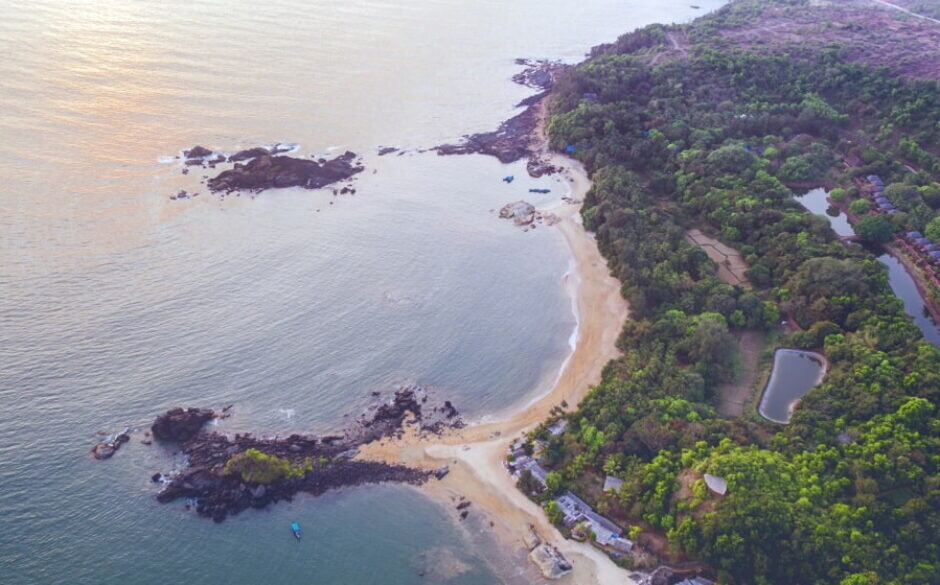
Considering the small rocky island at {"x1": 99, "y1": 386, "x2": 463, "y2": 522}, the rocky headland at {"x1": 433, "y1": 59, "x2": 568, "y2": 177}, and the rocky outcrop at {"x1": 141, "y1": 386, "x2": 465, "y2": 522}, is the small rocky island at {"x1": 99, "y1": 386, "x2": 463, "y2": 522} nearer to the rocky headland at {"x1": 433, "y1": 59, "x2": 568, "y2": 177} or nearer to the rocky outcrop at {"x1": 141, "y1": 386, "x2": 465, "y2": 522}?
the rocky outcrop at {"x1": 141, "y1": 386, "x2": 465, "y2": 522}

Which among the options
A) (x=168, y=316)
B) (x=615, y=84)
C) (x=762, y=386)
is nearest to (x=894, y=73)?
(x=615, y=84)

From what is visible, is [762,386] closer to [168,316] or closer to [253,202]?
[168,316]

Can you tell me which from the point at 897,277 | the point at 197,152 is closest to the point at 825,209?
the point at 897,277

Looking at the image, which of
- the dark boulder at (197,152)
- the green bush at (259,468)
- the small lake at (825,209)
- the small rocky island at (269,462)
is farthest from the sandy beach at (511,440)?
the dark boulder at (197,152)

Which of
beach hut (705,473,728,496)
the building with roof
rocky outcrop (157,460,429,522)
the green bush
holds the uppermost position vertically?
beach hut (705,473,728,496)

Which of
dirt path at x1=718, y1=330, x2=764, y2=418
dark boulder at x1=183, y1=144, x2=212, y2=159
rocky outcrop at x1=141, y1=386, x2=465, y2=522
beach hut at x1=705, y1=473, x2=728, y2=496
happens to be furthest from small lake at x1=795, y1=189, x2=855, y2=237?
dark boulder at x1=183, y1=144, x2=212, y2=159

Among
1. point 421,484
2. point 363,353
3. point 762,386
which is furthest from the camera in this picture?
point 363,353
